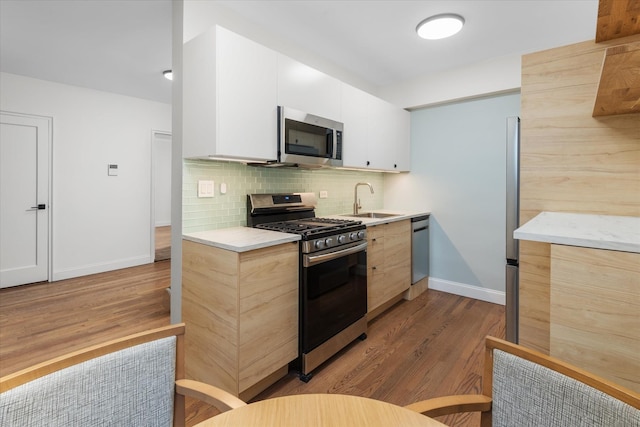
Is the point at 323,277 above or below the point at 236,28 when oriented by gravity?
below

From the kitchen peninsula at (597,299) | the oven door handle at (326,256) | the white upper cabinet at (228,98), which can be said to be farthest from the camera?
the oven door handle at (326,256)

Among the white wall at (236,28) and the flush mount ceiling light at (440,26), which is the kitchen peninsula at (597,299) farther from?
the white wall at (236,28)

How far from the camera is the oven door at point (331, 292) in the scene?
2.02m

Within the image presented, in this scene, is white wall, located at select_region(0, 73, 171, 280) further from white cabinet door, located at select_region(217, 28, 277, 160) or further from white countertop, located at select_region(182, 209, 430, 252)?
white cabinet door, located at select_region(217, 28, 277, 160)

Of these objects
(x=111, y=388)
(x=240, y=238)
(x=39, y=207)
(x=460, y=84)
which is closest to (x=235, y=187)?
(x=240, y=238)

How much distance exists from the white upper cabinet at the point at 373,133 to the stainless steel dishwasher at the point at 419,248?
703 mm

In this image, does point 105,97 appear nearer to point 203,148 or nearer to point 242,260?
point 203,148

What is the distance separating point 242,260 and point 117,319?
6.91ft

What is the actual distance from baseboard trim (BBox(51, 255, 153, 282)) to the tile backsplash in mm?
3332

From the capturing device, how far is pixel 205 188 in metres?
2.22

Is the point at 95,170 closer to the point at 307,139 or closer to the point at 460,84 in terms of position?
the point at 307,139

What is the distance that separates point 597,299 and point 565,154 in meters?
0.92

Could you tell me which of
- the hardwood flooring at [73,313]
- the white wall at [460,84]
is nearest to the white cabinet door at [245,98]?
the hardwood flooring at [73,313]

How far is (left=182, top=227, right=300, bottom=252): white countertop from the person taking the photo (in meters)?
1.70
